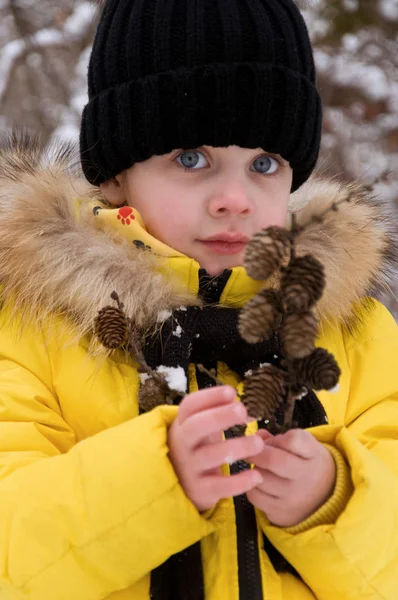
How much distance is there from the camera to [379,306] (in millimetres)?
1538

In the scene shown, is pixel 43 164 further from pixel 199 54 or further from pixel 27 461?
pixel 27 461

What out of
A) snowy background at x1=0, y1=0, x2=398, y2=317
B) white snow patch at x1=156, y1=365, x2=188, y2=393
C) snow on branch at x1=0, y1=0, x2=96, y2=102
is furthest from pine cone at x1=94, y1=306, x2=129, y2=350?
snow on branch at x1=0, y1=0, x2=96, y2=102

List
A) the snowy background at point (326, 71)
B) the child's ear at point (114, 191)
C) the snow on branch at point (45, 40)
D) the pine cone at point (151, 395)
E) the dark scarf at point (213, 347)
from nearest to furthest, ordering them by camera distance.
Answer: the pine cone at point (151, 395), the dark scarf at point (213, 347), the child's ear at point (114, 191), the snow on branch at point (45, 40), the snowy background at point (326, 71)

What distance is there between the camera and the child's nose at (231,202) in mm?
1265

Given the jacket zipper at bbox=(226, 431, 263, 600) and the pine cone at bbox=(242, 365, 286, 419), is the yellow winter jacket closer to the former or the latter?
the jacket zipper at bbox=(226, 431, 263, 600)

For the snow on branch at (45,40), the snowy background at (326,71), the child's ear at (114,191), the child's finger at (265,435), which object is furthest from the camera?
the snowy background at (326,71)

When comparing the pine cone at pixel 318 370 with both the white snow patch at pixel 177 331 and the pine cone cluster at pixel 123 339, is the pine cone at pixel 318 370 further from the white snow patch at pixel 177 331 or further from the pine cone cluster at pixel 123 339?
the white snow patch at pixel 177 331

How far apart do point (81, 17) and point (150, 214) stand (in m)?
3.40

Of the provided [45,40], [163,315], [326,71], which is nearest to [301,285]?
[163,315]

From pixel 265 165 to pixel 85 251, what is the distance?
39 centimetres

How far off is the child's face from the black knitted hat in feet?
0.10

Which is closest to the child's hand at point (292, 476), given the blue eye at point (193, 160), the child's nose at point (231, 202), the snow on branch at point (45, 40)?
the child's nose at point (231, 202)

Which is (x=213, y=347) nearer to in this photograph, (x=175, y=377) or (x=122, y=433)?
(x=175, y=377)

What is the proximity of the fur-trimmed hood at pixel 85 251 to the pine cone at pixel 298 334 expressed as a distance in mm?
471
